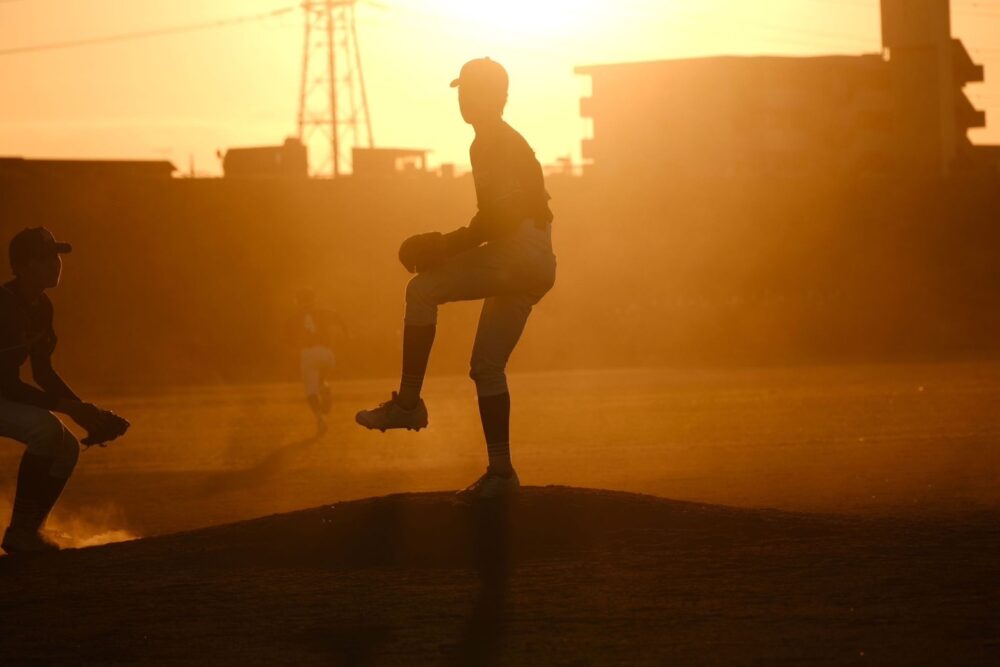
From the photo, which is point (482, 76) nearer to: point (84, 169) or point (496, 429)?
point (496, 429)

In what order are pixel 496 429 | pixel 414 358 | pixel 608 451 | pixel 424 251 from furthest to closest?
1. pixel 608 451
2. pixel 496 429
3. pixel 414 358
4. pixel 424 251

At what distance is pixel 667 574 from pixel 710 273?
167 ft

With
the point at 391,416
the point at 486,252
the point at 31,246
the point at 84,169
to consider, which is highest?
the point at 84,169

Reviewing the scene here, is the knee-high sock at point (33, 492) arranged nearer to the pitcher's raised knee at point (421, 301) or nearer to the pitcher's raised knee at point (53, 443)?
the pitcher's raised knee at point (53, 443)

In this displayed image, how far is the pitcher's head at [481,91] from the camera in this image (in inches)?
342

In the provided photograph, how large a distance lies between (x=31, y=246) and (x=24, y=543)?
5.54 feet

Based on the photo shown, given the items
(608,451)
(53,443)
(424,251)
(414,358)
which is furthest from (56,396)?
(608,451)

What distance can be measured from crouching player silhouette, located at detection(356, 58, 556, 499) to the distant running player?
12956 millimetres

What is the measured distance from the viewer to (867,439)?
19172 mm

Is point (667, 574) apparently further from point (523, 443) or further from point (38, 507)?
point (523, 443)

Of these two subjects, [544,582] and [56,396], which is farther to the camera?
[56,396]

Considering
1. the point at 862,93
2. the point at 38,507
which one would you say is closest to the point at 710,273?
the point at 862,93

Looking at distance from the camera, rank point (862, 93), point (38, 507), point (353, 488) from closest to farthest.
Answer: point (38, 507)
point (353, 488)
point (862, 93)

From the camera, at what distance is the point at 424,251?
27.7 feet
